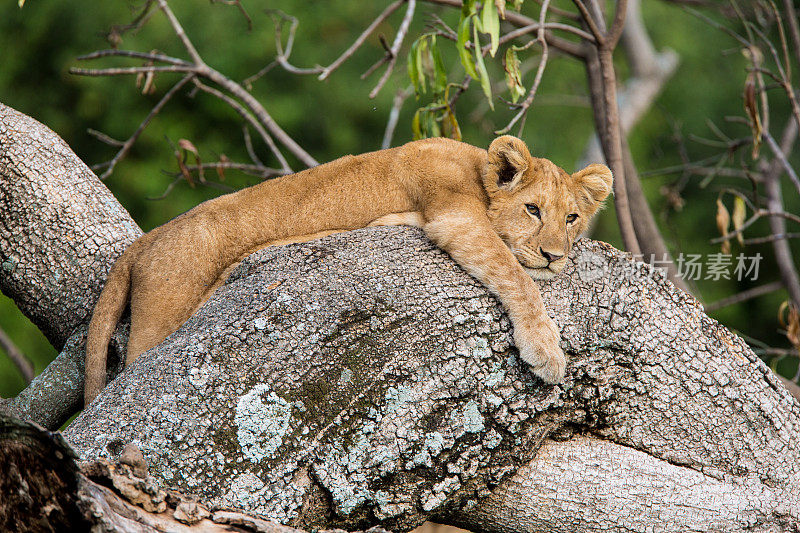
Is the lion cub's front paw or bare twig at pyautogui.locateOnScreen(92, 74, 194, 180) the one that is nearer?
the lion cub's front paw

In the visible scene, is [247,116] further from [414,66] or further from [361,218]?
[361,218]

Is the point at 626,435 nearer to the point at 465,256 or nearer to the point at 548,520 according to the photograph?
the point at 548,520

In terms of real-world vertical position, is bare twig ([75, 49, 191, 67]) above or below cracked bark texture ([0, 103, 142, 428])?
above

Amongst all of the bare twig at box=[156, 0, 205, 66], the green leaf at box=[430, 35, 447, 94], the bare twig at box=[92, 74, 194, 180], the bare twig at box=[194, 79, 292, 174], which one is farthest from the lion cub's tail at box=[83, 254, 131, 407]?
the bare twig at box=[156, 0, 205, 66]

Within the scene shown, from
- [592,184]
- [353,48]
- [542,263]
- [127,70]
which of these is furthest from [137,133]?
[542,263]

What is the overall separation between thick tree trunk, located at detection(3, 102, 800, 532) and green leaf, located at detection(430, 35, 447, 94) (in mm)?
1961

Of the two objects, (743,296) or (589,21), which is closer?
(589,21)

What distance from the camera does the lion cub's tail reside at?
375 cm

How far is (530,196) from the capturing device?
3797 millimetres

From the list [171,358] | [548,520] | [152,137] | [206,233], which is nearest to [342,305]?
[171,358]

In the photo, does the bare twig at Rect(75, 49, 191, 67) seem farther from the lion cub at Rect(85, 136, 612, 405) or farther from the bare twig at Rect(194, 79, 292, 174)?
the lion cub at Rect(85, 136, 612, 405)

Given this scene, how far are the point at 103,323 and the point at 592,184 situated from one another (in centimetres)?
229

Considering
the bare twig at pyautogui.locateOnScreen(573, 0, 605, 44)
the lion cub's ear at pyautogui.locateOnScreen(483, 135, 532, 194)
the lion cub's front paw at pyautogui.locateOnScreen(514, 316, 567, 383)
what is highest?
the bare twig at pyautogui.locateOnScreen(573, 0, 605, 44)

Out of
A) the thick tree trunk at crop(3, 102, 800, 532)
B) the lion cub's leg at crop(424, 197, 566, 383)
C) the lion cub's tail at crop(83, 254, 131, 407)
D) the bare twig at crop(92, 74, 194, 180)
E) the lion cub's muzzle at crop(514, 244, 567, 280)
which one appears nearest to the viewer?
the thick tree trunk at crop(3, 102, 800, 532)
